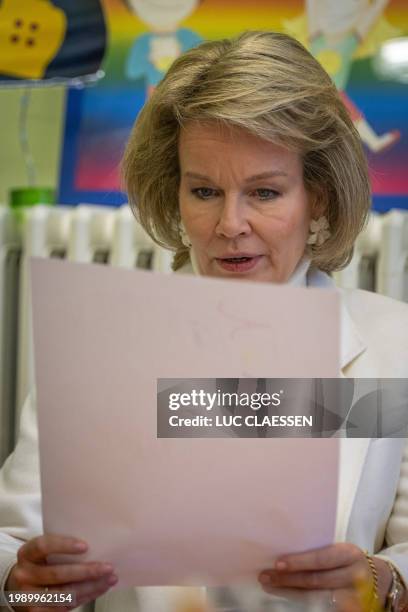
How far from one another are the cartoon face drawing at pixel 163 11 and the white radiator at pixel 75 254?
451mm

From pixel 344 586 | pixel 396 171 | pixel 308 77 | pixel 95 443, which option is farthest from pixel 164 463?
pixel 396 171

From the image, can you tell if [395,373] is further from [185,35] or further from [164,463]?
[185,35]

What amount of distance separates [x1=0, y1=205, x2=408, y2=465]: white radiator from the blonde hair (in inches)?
32.3

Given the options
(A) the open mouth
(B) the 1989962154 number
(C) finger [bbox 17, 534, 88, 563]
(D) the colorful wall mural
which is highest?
(D) the colorful wall mural

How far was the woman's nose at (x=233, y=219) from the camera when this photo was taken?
3.42 feet

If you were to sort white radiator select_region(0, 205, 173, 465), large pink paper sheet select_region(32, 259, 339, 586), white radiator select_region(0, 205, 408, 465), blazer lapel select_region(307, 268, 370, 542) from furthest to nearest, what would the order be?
white radiator select_region(0, 205, 173, 465) → white radiator select_region(0, 205, 408, 465) → blazer lapel select_region(307, 268, 370, 542) → large pink paper sheet select_region(32, 259, 339, 586)

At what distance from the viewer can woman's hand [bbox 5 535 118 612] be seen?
2.49 feet

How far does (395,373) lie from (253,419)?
0.48 metres

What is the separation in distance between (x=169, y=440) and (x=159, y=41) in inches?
65.3

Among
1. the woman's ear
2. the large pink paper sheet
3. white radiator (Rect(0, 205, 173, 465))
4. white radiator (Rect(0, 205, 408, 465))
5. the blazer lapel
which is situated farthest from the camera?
white radiator (Rect(0, 205, 173, 465))

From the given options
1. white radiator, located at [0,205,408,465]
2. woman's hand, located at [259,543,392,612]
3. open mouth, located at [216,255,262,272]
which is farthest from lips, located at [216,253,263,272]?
white radiator, located at [0,205,408,465]

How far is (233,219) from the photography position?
3.42ft

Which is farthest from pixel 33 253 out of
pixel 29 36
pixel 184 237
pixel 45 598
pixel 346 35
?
pixel 45 598

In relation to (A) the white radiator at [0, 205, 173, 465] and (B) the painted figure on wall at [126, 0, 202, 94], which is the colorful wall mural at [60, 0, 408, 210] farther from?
(A) the white radiator at [0, 205, 173, 465]
